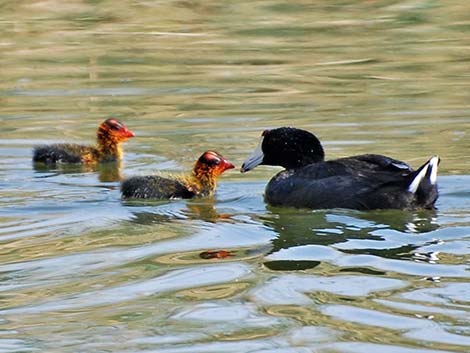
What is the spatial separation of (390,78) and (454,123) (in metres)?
3.34

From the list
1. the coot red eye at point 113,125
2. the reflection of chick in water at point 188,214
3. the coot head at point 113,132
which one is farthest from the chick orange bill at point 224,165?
the coot red eye at point 113,125

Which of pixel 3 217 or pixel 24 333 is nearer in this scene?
pixel 24 333

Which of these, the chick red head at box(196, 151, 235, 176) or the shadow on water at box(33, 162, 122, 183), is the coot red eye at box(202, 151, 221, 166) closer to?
the chick red head at box(196, 151, 235, 176)

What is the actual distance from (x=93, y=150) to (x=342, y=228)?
397cm

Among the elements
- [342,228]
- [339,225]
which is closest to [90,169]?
[339,225]

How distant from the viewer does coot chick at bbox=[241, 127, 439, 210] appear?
9906 mm

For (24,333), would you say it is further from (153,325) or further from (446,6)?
(446,6)

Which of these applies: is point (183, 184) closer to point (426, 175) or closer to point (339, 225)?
point (339, 225)

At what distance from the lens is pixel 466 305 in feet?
23.2

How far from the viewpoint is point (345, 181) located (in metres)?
10.1

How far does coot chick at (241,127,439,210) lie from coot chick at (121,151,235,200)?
0.44m

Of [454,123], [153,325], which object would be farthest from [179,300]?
[454,123]

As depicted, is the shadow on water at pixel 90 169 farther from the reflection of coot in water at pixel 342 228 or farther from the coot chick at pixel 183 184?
the reflection of coot in water at pixel 342 228

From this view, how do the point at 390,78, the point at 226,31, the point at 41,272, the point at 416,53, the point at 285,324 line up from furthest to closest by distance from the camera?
the point at 226,31, the point at 416,53, the point at 390,78, the point at 41,272, the point at 285,324
